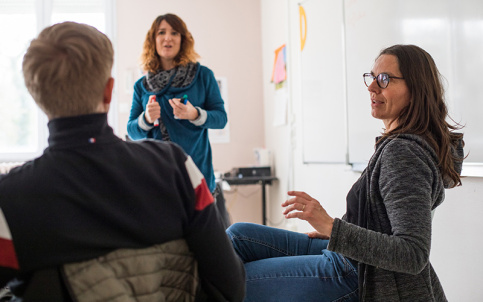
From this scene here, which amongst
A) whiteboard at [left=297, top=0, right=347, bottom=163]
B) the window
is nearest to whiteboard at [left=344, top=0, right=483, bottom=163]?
whiteboard at [left=297, top=0, right=347, bottom=163]

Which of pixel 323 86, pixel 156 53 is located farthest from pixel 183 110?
pixel 323 86

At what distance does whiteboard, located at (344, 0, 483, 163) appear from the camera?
1660 millimetres

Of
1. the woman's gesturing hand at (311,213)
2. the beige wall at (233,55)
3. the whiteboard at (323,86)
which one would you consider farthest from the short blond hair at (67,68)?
the beige wall at (233,55)

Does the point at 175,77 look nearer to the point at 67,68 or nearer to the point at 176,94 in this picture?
the point at 176,94

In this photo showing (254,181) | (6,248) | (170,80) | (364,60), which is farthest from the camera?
(254,181)

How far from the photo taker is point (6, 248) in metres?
0.72

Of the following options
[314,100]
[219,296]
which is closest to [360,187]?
[219,296]

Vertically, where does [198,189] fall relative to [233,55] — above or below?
below

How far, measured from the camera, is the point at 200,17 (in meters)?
4.54

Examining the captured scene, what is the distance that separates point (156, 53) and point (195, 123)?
1.55ft

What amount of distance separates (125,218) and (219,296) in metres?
0.25

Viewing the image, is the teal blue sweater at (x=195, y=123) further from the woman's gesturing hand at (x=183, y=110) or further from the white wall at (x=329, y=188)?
the white wall at (x=329, y=188)

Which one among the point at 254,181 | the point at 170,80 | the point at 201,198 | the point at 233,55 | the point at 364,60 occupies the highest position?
the point at 233,55

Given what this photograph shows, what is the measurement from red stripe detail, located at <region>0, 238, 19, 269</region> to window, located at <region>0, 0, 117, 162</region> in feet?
12.5
